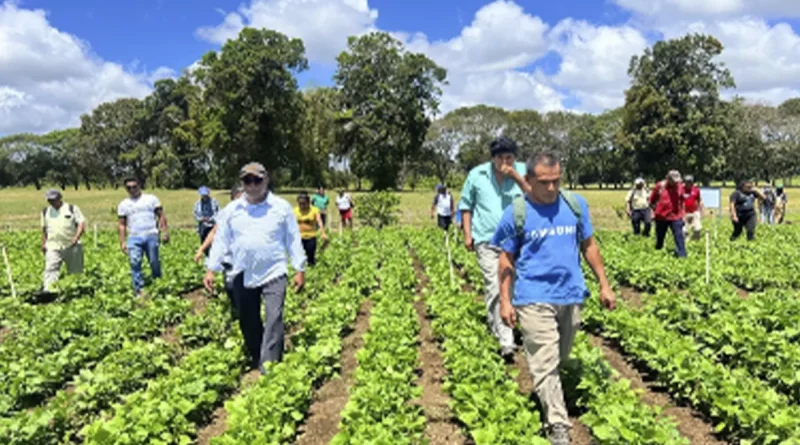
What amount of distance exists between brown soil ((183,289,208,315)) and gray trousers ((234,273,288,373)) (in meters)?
3.78

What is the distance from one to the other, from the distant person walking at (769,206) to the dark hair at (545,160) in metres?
22.4

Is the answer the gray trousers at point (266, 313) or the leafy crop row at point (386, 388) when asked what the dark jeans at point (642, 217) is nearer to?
the leafy crop row at point (386, 388)

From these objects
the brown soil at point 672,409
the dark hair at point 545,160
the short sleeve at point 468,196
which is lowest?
the brown soil at point 672,409

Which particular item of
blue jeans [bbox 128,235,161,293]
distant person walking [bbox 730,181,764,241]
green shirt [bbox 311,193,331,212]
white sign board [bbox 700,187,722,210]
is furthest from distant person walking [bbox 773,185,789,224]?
blue jeans [bbox 128,235,161,293]

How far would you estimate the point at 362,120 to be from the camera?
56.3m

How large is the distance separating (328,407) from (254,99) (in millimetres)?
47675

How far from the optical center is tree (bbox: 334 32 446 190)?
56.2m

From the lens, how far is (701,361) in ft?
17.8

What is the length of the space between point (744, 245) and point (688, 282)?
19.9 ft

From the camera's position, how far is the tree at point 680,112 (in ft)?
170

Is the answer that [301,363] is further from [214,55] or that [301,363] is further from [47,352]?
[214,55]

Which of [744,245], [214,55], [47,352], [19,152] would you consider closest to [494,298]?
[47,352]

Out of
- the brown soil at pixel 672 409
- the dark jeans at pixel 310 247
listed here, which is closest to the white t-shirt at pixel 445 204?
the dark jeans at pixel 310 247

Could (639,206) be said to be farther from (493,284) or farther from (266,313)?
(266,313)
